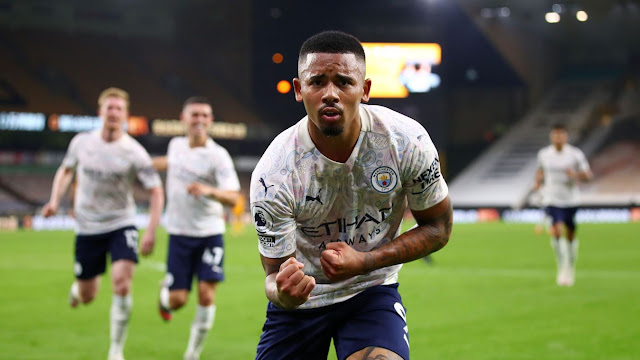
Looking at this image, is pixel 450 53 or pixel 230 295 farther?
pixel 450 53

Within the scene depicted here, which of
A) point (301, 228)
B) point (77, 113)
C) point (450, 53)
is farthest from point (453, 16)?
point (301, 228)

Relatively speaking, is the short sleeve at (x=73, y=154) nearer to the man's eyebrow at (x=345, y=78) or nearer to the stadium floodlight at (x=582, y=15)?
the man's eyebrow at (x=345, y=78)

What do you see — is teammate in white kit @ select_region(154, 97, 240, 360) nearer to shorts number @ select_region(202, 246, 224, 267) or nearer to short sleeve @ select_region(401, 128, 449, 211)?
shorts number @ select_region(202, 246, 224, 267)

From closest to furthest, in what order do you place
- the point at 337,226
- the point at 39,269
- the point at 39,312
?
1. the point at 337,226
2. the point at 39,312
3. the point at 39,269

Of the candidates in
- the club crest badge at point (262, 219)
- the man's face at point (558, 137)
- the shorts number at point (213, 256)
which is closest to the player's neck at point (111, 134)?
the shorts number at point (213, 256)

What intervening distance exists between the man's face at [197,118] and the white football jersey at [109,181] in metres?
0.58

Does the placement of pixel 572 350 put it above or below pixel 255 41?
below

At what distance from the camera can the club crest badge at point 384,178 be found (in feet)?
13.2

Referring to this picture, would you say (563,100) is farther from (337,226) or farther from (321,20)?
(337,226)

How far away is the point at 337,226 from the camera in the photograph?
4.20 meters

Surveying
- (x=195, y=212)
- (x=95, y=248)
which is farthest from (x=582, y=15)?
(x=95, y=248)

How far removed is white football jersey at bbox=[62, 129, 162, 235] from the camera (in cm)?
865

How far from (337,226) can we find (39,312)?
28.1 feet

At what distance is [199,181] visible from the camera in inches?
352
